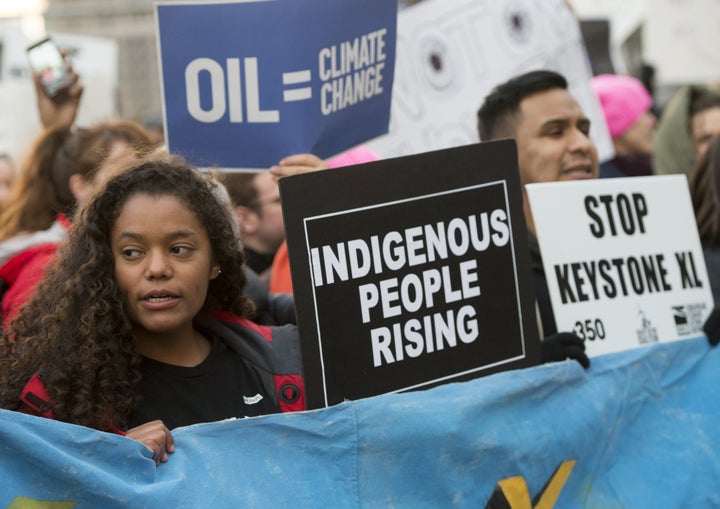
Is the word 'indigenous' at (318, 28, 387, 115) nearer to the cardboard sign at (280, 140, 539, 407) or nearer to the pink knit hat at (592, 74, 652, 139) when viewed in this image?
the cardboard sign at (280, 140, 539, 407)

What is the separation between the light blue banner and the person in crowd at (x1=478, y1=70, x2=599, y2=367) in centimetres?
80

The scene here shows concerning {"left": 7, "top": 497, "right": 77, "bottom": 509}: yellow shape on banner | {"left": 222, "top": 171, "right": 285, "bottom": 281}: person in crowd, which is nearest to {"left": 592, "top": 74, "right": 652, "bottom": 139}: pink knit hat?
{"left": 222, "top": 171, "right": 285, "bottom": 281}: person in crowd

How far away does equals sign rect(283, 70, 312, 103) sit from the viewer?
361 centimetres

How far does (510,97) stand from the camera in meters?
4.16

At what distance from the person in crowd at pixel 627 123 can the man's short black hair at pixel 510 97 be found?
9.62 feet

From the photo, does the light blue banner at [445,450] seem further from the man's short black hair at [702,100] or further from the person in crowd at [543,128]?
the man's short black hair at [702,100]

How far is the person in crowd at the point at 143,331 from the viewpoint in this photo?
2566mm

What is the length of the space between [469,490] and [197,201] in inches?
38.4

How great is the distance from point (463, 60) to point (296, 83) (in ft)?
5.34

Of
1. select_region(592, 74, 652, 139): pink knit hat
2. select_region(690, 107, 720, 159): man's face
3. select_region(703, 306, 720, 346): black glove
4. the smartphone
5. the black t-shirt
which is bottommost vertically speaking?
the black t-shirt

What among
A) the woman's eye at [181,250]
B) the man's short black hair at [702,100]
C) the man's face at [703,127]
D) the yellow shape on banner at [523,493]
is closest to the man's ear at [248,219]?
the woman's eye at [181,250]

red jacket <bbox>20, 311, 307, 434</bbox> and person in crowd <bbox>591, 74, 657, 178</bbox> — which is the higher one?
person in crowd <bbox>591, 74, 657, 178</bbox>

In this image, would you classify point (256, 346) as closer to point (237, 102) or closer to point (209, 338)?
point (209, 338)

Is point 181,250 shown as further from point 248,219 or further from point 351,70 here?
point 248,219
